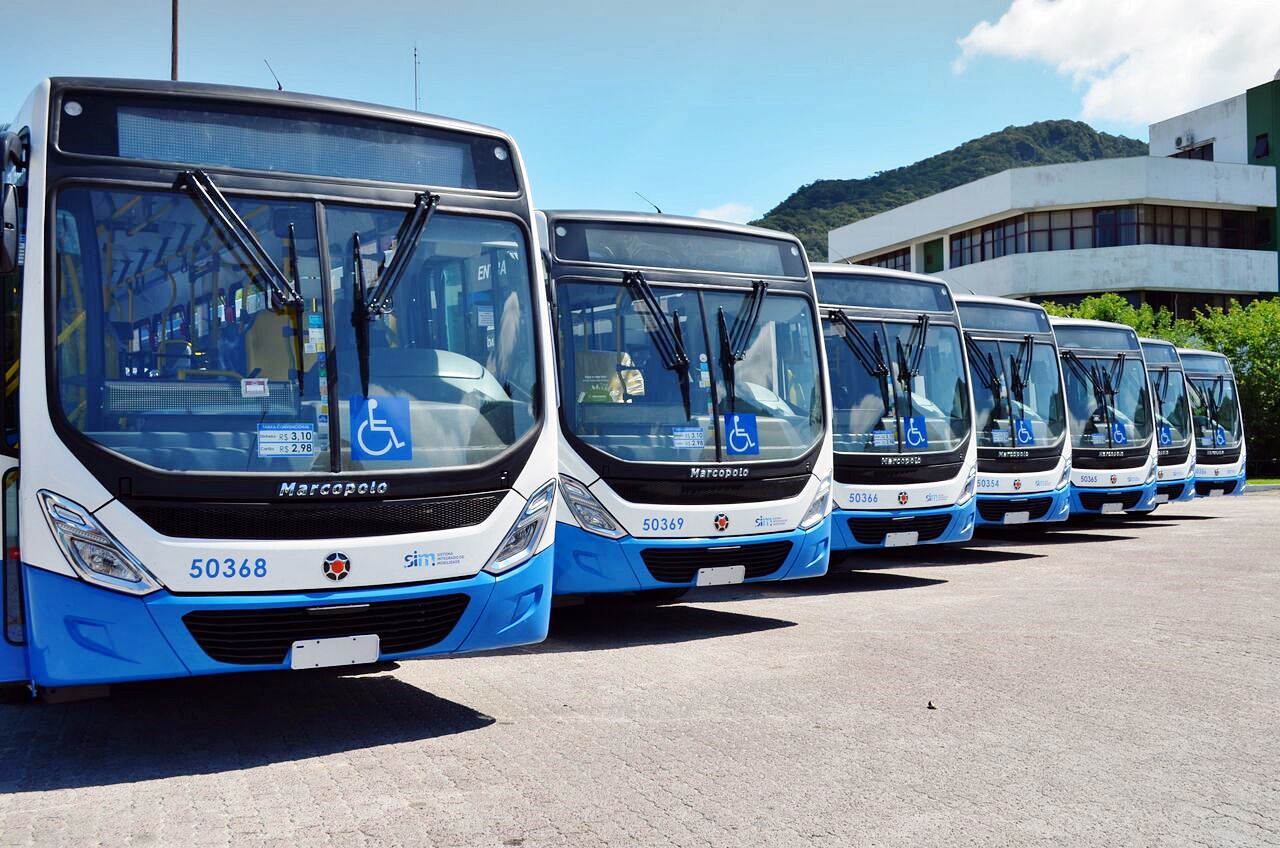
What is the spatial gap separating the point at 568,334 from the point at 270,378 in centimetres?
345

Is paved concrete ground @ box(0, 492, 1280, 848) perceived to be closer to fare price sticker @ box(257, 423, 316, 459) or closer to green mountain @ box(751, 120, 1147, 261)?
fare price sticker @ box(257, 423, 316, 459)

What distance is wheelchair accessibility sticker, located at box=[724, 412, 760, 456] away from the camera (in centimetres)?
978

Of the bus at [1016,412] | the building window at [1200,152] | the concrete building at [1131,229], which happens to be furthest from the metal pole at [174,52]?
the building window at [1200,152]

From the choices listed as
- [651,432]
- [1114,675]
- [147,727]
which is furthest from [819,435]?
[147,727]

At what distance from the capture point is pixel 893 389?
13.0 metres

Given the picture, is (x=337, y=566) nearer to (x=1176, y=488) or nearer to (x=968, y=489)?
(x=968, y=489)

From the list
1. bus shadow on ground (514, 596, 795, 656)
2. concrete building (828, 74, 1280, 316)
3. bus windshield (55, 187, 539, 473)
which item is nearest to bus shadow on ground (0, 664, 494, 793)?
bus windshield (55, 187, 539, 473)

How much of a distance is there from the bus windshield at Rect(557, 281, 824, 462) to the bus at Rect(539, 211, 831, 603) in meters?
0.01

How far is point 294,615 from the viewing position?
614 centimetres

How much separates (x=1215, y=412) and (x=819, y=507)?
1566cm

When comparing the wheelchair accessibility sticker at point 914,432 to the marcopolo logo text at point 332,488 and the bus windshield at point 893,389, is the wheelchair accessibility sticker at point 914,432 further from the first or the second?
the marcopolo logo text at point 332,488

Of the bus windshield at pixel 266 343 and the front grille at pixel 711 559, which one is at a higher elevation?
the bus windshield at pixel 266 343

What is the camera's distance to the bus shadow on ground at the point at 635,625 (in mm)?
9594

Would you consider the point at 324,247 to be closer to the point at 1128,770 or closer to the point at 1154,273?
the point at 1128,770
